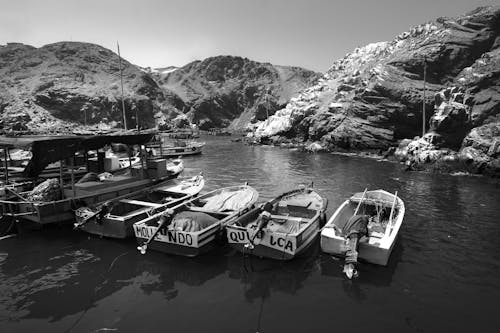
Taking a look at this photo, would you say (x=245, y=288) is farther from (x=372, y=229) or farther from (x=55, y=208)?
(x=55, y=208)

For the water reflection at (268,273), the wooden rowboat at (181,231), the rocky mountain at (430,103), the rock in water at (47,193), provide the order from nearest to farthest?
the water reflection at (268,273) < the wooden rowboat at (181,231) < the rock in water at (47,193) < the rocky mountain at (430,103)

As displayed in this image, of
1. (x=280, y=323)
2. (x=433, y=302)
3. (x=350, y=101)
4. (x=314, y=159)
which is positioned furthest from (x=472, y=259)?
(x=350, y=101)

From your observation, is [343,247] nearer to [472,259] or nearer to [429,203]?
[472,259]

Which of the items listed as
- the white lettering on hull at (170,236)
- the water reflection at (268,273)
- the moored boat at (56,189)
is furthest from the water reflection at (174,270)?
the moored boat at (56,189)

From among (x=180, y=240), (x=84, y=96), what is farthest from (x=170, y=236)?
(x=84, y=96)

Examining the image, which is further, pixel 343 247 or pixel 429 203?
pixel 429 203

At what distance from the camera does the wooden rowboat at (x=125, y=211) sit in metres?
15.9

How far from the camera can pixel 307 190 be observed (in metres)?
21.2

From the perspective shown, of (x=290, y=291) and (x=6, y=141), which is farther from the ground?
(x=6, y=141)

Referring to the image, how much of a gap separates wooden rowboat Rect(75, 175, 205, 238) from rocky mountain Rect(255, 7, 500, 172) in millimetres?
30319

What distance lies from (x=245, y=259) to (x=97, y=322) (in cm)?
616

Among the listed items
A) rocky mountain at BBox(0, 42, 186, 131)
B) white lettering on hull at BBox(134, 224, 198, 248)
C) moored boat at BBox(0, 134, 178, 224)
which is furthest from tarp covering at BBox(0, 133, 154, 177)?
rocky mountain at BBox(0, 42, 186, 131)

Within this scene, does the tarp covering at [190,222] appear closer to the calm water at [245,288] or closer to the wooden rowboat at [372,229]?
the calm water at [245,288]

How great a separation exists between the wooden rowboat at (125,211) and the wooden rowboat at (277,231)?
5163 mm
